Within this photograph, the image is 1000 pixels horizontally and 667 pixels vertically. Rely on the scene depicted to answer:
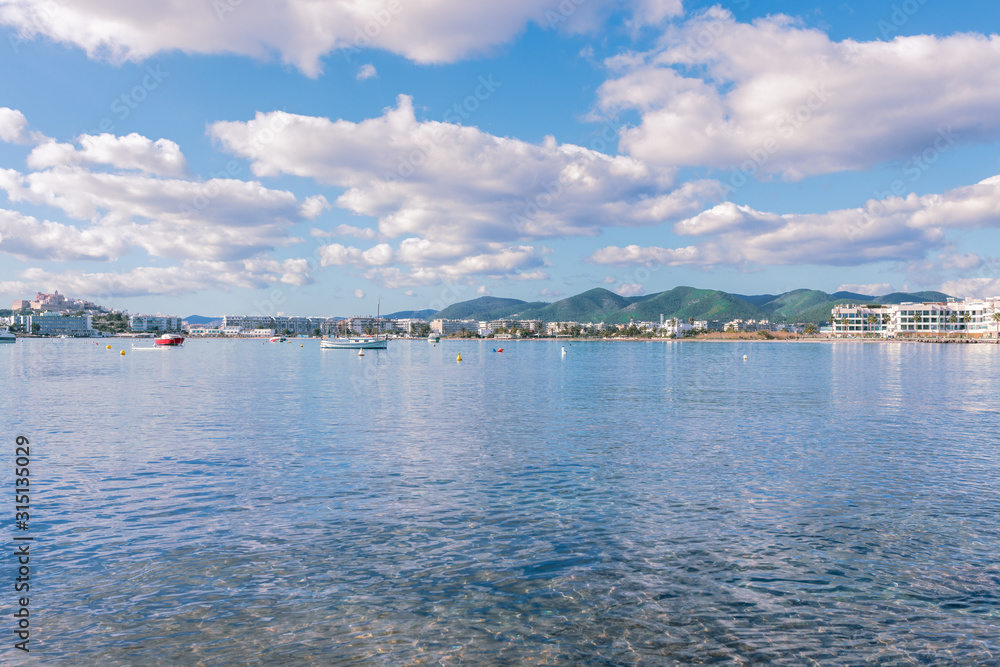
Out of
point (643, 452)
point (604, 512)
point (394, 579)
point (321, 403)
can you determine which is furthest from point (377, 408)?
point (394, 579)

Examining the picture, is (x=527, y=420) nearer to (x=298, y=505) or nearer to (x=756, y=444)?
(x=756, y=444)

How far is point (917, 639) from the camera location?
10.8 metres

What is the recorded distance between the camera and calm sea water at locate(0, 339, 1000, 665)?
35.4 feet

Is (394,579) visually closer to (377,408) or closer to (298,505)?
(298,505)

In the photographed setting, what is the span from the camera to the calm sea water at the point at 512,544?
1080 cm

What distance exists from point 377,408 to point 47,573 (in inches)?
1223

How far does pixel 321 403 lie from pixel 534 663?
4126 centimetres

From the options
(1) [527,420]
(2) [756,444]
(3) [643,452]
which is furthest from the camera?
(1) [527,420]

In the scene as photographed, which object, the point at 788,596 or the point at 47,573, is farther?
the point at 47,573

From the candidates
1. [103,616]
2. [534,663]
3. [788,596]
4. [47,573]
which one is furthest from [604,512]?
[47,573]

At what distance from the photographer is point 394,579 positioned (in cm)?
1336

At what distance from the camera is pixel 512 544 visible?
1563 centimetres

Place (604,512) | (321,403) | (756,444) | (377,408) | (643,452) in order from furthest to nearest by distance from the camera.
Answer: (321,403) < (377,408) < (756,444) < (643,452) < (604,512)

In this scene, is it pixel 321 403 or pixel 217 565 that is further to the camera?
pixel 321 403
